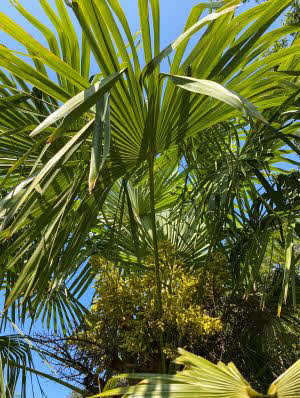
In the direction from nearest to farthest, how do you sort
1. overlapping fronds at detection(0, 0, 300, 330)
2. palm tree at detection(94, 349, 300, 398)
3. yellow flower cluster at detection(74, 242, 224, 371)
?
palm tree at detection(94, 349, 300, 398) < overlapping fronds at detection(0, 0, 300, 330) < yellow flower cluster at detection(74, 242, 224, 371)

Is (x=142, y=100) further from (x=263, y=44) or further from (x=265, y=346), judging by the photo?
(x=265, y=346)

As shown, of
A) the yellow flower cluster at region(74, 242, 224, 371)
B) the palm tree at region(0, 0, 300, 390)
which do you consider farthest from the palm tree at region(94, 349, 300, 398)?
the palm tree at region(0, 0, 300, 390)

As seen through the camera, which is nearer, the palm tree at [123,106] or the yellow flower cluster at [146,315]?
the palm tree at [123,106]

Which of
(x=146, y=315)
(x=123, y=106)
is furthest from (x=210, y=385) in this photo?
(x=123, y=106)

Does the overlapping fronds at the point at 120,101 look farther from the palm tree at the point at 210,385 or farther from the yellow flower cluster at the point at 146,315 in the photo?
the palm tree at the point at 210,385

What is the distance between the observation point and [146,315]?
1.94m

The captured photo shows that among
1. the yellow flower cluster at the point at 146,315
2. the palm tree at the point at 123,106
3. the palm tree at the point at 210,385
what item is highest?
the palm tree at the point at 123,106

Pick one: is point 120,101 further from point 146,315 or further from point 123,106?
point 146,315

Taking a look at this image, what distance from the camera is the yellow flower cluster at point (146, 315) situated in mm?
1911

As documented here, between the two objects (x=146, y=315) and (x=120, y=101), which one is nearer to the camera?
(x=120, y=101)

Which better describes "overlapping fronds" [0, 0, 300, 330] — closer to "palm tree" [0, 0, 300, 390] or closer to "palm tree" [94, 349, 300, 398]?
"palm tree" [0, 0, 300, 390]

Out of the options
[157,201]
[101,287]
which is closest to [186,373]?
[101,287]

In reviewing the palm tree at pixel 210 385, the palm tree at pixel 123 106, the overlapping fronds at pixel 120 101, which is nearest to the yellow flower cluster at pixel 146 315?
the palm tree at pixel 123 106

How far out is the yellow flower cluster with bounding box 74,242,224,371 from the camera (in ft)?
6.27
